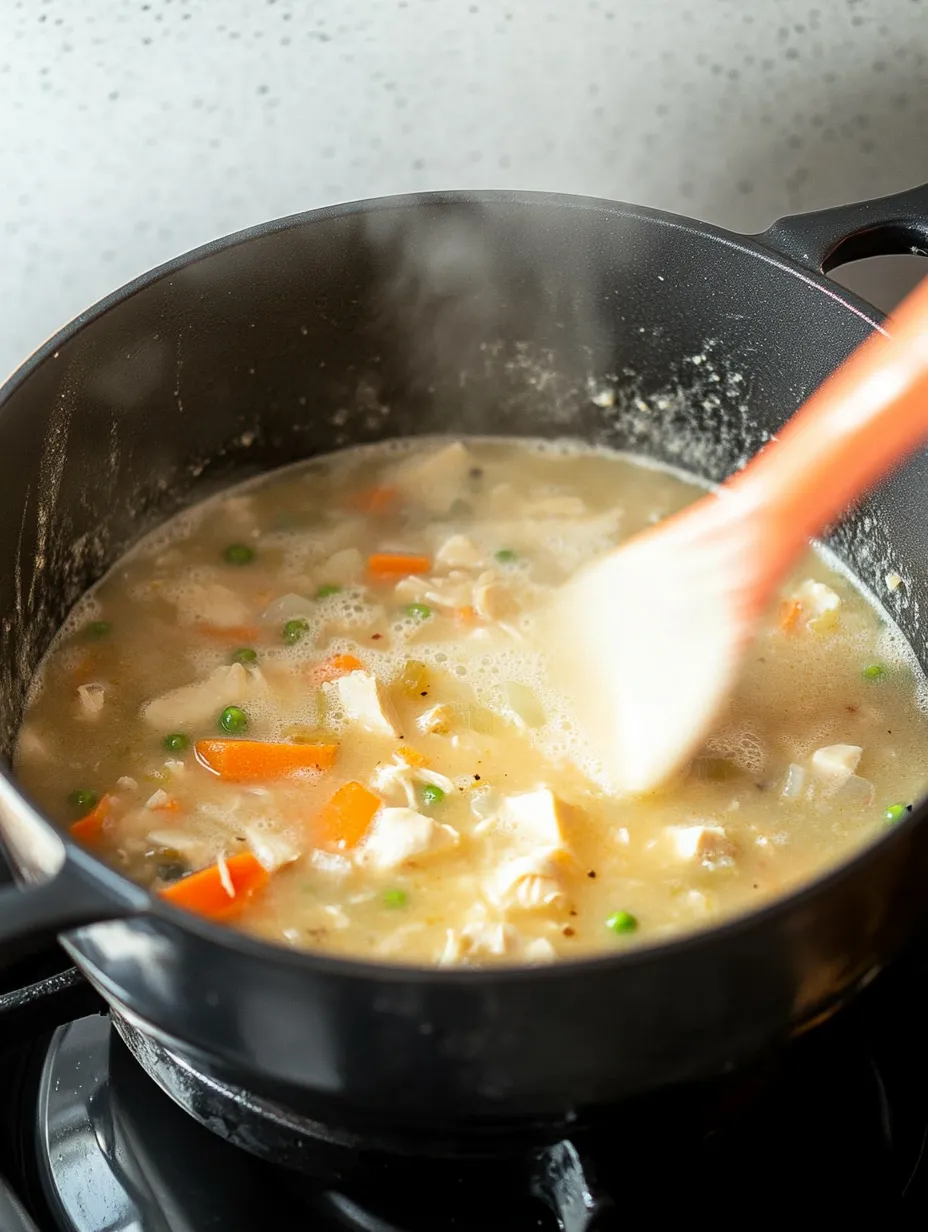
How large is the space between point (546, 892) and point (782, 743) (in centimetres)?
40

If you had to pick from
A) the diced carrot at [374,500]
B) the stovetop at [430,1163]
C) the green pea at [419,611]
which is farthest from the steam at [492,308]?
the stovetop at [430,1163]

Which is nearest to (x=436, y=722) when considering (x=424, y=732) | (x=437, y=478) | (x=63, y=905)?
(x=424, y=732)

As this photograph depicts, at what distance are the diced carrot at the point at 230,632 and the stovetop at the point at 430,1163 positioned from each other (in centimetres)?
55

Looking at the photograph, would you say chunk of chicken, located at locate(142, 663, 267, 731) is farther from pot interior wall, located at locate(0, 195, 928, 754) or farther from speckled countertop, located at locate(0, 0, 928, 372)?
speckled countertop, located at locate(0, 0, 928, 372)

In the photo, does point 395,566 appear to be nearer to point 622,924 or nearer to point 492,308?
point 492,308

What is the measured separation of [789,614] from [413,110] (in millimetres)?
838

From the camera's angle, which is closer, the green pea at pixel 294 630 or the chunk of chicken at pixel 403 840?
the chunk of chicken at pixel 403 840

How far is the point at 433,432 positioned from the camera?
2.08m

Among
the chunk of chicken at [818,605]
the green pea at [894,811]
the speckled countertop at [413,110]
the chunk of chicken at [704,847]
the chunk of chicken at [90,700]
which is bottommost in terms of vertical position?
the chunk of chicken at [704,847]

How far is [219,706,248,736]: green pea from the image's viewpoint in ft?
5.35

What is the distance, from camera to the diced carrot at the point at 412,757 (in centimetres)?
157

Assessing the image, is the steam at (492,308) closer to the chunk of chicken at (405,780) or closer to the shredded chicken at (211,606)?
the shredded chicken at (211,606)

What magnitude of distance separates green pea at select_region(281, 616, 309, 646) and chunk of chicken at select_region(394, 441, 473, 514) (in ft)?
0.97

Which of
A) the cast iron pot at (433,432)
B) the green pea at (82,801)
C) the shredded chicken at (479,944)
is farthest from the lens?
the green pea at (82,801)
